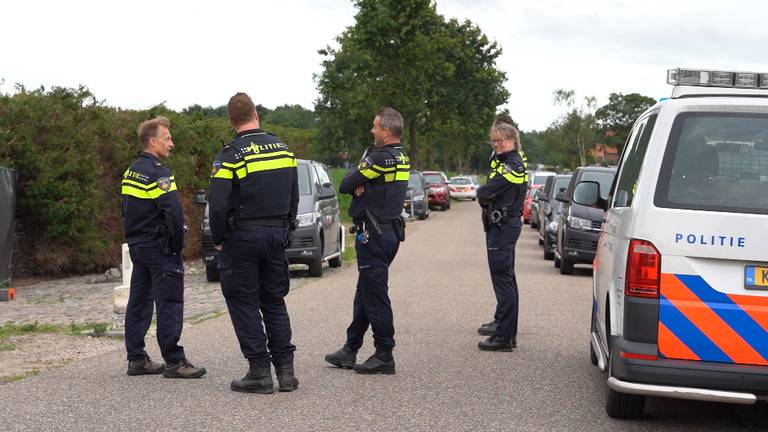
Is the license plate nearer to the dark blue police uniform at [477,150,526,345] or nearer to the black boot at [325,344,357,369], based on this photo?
the black boot at [325,344,357,369]

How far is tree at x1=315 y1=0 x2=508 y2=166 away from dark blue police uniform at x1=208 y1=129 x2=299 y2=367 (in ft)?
131

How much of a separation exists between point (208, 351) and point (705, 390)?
179 inches

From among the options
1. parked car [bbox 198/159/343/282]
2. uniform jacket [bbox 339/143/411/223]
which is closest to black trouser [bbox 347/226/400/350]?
uniform jacket [bbox 339/143/411/223]

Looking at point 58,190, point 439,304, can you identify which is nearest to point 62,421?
point 439,304

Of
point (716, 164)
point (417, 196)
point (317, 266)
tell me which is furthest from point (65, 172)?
point (417, 196)

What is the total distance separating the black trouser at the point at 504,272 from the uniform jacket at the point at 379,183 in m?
1.49

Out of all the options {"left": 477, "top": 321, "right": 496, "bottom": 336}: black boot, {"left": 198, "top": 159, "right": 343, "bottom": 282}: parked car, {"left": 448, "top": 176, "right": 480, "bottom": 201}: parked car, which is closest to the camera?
{"left": 477, "top": 321, "right": 496, "bottom": 336}: black boot

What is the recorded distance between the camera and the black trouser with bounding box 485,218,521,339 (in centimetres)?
891

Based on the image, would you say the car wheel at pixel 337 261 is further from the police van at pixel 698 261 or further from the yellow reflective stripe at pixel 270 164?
the police van at pixel 698 261

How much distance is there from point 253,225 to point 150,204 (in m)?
1.07

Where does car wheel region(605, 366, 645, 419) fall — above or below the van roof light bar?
below

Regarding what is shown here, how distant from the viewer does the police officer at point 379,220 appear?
7.64m

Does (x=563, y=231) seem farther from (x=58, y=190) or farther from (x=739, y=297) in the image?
(x=739, y=297)

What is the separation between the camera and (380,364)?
7.74m
